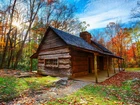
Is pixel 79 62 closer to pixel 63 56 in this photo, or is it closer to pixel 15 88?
pixel 63 56

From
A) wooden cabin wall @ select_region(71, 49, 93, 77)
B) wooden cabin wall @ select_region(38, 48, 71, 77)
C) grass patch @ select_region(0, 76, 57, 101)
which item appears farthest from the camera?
wooden cabin wall @ select_region(71, 49, 93, 77)

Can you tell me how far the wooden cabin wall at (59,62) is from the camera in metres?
10.6

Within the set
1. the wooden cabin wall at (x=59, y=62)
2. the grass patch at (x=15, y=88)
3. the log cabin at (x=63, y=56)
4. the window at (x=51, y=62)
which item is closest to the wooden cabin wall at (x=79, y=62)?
the log cabin at (x=63, y=56)

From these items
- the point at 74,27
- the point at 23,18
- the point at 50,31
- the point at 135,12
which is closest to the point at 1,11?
the point at 23,18

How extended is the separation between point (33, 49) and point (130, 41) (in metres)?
27.6

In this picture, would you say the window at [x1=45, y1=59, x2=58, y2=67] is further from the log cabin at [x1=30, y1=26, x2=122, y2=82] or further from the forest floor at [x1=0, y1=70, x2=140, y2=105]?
the forest floor at [x1=0, y1=70, x2=140, y2=105]

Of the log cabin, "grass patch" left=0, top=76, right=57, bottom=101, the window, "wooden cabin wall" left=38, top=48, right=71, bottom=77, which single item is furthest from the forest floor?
the window

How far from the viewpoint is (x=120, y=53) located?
32.3 m

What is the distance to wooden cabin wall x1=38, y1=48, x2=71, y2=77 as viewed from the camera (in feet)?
34.6

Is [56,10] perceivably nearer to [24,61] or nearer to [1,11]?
[1,11]

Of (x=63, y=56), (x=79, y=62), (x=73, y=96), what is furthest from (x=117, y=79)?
(x=73, y=96)

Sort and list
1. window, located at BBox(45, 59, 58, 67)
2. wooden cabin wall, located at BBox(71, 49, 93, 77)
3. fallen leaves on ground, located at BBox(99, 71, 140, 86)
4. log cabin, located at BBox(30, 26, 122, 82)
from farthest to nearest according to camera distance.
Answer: window, located at BBox(45, 59, 58, 67), wooden cabin wall, located at BBox(71, 49, 93, 77), log cabin, located at BBox(30, 26, 122, 82), fallen leaves on ground, located at BBox(99, 71, 140, 86)

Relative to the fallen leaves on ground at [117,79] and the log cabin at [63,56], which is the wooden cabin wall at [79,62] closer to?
the log cabin at [63,56]

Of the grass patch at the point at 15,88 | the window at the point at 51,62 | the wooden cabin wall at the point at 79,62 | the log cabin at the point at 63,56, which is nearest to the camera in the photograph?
the grass patch at the point at 15,88
